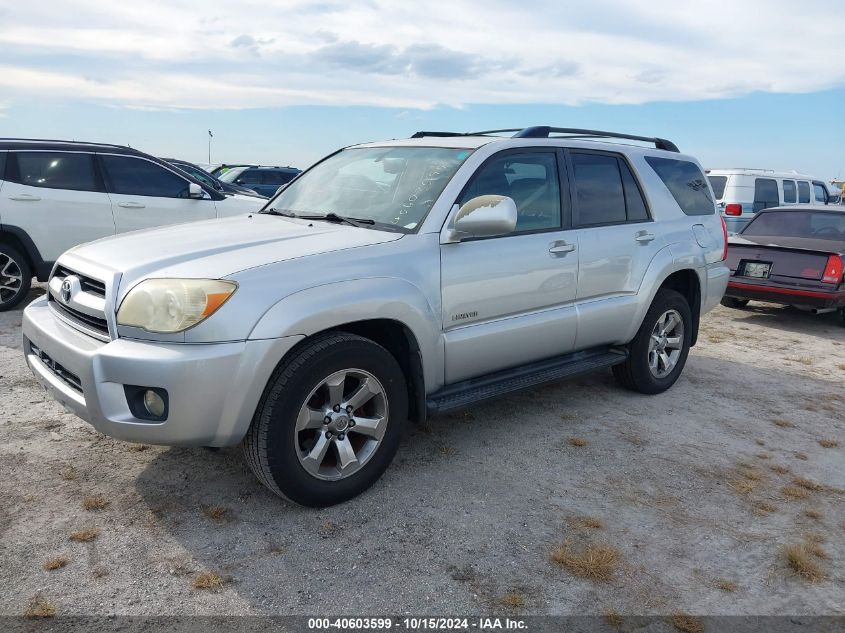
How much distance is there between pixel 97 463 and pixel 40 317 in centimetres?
82

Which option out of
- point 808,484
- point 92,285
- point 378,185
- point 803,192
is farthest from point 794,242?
point 92,285

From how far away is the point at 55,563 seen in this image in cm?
282

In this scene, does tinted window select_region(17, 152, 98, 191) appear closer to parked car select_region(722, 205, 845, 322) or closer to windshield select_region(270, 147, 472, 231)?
windshield select_region(270, 147, 472, 231)

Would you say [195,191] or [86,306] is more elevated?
[195,191]

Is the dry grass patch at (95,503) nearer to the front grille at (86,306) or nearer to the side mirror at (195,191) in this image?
the front grille at (86,306)

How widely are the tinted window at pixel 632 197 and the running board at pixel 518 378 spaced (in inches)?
38.4

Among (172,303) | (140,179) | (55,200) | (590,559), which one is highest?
(140,179)

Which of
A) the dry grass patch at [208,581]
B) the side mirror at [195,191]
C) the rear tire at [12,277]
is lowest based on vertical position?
the dry grass patch at [208,581]

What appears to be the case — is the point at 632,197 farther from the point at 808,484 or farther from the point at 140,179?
the point at 140,179

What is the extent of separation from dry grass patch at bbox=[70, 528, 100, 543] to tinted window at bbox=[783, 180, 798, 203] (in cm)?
1376

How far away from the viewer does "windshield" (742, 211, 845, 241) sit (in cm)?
862

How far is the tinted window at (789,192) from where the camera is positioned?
13.5m

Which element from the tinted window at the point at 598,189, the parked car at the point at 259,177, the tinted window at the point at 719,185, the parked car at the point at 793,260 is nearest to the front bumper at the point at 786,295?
the parked car at the point at 793,260

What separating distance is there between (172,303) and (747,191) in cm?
1239
